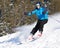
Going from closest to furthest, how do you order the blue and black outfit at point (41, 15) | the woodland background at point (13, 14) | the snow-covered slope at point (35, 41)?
the snow-covered slope at point (35, 41) → the blue and black outfit at point (41, 15) → the woodland background at point (13, 14)

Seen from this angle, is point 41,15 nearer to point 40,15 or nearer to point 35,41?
point 40,15

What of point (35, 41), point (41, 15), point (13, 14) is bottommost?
point (13, 14)

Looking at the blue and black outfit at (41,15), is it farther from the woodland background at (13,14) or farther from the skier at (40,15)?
the woodland background at (13,14)

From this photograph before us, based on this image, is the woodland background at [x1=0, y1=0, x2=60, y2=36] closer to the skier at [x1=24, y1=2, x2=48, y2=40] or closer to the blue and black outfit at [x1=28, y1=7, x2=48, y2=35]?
the skier at [x1=24, y1=2, x2=48, y2=40]

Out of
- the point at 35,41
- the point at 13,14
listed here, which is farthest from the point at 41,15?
the point at 13,14

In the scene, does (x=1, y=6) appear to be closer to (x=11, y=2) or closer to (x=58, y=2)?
(x=11, y=2)

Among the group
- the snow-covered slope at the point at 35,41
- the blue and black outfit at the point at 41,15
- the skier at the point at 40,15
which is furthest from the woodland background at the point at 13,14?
the blue and black outfit at the point at 41,15

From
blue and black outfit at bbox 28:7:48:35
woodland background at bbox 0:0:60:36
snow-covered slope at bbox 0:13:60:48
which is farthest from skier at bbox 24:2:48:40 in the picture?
woodland background at bbox 0:0:60:36

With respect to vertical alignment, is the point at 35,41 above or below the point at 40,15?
below

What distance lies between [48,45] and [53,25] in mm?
3900

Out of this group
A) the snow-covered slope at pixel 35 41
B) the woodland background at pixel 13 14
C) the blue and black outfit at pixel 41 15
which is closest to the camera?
the snow-covered slope at pixel 35 41

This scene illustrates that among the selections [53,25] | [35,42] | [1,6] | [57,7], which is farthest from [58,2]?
[35,42]

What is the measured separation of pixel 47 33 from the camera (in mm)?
12203

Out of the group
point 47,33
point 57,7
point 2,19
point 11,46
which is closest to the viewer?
point 11,46
